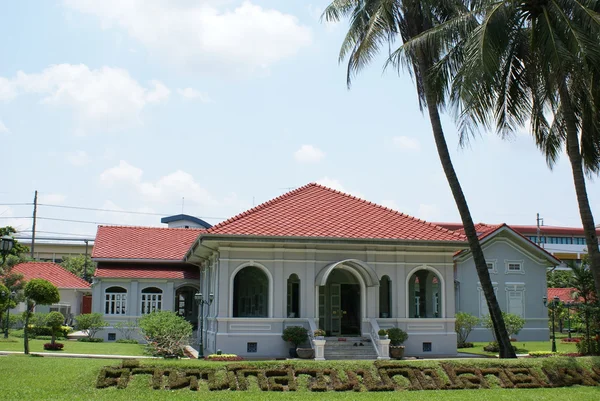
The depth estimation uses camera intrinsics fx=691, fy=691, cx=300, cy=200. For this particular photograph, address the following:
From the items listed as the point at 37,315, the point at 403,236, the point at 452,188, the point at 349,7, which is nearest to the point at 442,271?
the point at 403,236

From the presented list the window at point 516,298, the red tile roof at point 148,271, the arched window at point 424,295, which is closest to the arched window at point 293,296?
the arched window at point 424,295

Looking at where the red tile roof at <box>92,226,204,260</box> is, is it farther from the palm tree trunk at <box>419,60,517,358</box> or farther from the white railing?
the palm tree trunk at <box>419,60,517,358</box>

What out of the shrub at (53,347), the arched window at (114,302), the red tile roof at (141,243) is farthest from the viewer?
the red tile roof at (141,243)

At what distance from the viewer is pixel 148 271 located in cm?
3503

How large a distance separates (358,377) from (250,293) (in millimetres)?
10178

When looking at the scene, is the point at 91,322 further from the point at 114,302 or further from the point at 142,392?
the point at 142,392

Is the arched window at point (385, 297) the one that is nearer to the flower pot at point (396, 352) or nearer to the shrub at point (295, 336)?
the flower pot at point (396, 352)

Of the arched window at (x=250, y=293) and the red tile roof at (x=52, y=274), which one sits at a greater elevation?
the red tile roof at (x=52, y=274)

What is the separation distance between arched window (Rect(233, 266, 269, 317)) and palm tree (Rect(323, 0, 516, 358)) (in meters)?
7.73

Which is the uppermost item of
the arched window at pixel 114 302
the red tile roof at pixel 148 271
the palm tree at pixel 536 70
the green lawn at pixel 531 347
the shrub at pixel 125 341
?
the palm tree at pixel 536 70

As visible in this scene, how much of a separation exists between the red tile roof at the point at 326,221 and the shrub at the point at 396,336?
3269 mm

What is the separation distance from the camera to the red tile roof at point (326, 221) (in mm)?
24250

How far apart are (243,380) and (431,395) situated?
4.14 m

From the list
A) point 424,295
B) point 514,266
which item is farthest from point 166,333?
point 514,266
